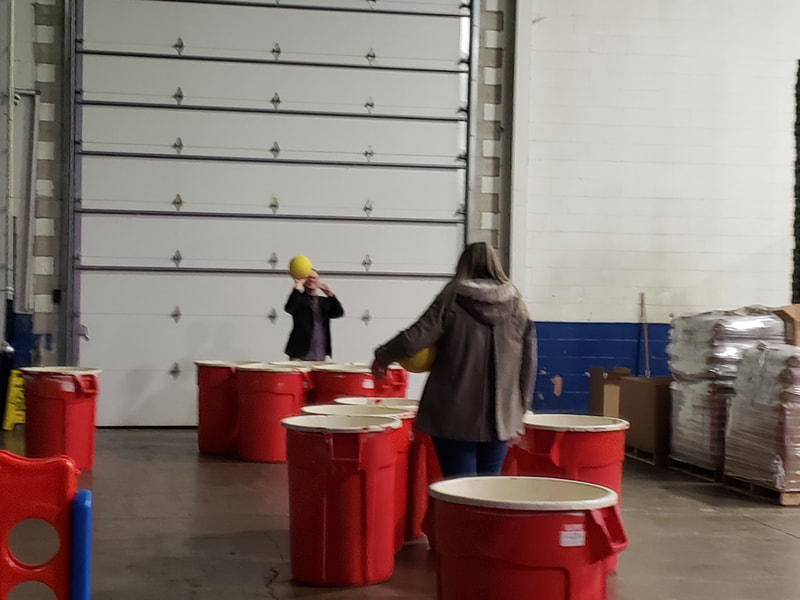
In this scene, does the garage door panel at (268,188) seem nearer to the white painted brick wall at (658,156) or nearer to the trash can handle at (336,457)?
the white painted brick wall at (658,156)

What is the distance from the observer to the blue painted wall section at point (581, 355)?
35.8 ft

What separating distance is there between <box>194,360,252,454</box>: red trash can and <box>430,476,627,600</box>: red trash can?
5.60m

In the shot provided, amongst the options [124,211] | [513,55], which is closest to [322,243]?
[124,211]

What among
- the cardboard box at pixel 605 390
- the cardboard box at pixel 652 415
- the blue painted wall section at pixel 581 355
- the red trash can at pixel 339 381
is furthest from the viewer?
the blue painted wall section at pixel 581 355

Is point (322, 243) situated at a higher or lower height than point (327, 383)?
higher

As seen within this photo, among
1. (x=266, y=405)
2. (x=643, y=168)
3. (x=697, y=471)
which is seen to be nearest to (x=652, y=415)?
(x=697, y=471)

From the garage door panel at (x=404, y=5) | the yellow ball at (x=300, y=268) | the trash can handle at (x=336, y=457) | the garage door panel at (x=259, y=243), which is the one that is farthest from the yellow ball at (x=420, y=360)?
the garage door panel at (x=404, y=5)

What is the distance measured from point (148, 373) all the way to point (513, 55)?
507 centimetres

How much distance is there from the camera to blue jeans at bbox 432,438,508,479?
459cm

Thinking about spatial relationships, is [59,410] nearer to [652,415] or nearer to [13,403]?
[13,403]

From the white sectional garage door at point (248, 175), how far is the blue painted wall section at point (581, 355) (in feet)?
4.61

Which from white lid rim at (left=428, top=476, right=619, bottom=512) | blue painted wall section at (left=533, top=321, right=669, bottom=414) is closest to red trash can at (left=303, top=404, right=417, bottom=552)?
white lid rim at (left=428, top=476, right=619, bottom=512)

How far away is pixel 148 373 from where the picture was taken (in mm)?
10297

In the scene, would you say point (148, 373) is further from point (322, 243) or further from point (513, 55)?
point (513, 55)
